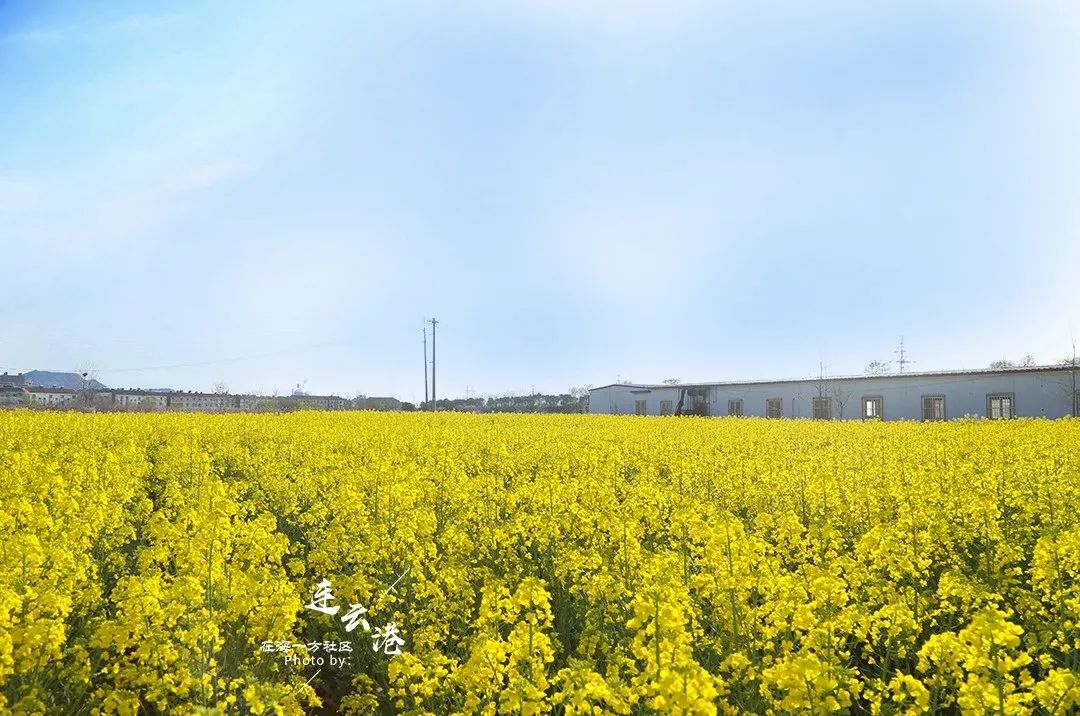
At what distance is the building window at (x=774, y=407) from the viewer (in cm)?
4208

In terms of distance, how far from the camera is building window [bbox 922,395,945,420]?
34156mm

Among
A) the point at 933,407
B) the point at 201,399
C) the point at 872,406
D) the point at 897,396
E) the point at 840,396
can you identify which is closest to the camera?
the point at 933,407

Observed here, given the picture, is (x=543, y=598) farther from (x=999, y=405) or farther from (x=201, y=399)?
(x=201, y=399)

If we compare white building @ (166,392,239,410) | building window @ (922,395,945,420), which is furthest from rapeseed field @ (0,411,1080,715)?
white building @ (166,392,239,410)

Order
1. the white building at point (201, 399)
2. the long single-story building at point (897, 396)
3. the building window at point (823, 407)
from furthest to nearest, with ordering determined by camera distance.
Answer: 1. the white building at point (201, 399)
2. the building window at point (823, 407)
3. the long single-story building at point (897, 396)

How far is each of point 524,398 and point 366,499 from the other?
79.4 metres

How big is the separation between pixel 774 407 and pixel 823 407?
142 inches

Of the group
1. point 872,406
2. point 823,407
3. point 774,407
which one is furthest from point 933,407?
point 774,407

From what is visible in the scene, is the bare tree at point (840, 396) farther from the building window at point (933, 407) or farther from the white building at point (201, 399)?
the white building at point (201, 399)

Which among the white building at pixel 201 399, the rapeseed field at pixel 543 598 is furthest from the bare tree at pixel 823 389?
the white building at pixel 201 399

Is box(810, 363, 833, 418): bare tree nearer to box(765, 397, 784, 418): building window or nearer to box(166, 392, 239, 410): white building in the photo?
box(765, 397, 784, 418): building window

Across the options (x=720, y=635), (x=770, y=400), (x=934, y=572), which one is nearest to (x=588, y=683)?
(x=720, y=635)

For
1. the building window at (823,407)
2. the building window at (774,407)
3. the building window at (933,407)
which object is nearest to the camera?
the building window at (933,407)

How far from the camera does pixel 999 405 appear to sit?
32500 millimetres
